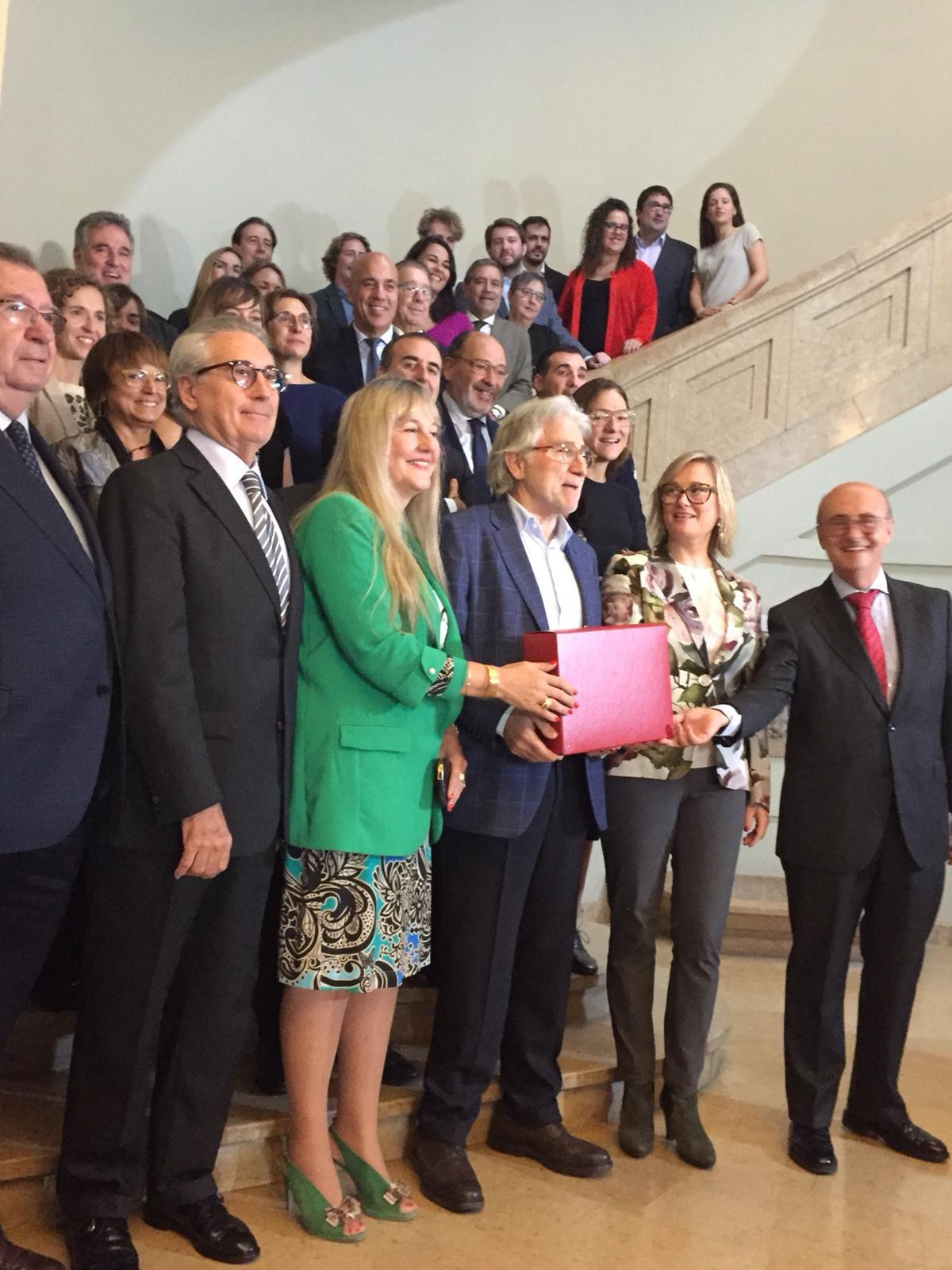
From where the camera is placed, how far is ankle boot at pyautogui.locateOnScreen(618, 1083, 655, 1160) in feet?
9.87

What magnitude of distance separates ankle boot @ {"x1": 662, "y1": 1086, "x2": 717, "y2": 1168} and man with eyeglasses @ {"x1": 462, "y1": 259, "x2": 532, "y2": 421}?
10.5ft

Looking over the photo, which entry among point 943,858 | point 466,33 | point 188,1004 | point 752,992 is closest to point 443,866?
point 188,1004

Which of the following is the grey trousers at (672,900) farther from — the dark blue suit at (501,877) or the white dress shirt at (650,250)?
the white dress shirt at (650,250)

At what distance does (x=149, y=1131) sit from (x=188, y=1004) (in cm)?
28

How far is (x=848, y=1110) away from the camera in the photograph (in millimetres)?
3287

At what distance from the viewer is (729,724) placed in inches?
115

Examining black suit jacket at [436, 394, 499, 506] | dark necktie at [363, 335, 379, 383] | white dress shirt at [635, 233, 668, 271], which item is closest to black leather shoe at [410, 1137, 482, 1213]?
black suit jacket at [436, 394, 499, 506]

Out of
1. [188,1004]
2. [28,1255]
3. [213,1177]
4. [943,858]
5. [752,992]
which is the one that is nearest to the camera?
[28,1255]

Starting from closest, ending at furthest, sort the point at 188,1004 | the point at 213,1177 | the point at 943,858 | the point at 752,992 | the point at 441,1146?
1. the point at 188,1004
2. the point at 213,1177
3. the point at 441,1146
4. the point at 943,858
5. the point at 752,992

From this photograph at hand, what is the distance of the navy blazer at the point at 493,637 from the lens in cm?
270

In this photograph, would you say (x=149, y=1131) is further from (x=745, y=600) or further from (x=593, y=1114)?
(x=745, y=600)

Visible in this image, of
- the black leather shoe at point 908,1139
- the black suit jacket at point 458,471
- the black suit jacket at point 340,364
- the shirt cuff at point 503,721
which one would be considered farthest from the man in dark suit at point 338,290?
the black leather shoe at point 908,1139

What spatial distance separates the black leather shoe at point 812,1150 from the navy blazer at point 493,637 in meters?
0.97

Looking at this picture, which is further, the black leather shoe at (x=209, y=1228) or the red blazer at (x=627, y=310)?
the red blazer at (x=627, y=310)
